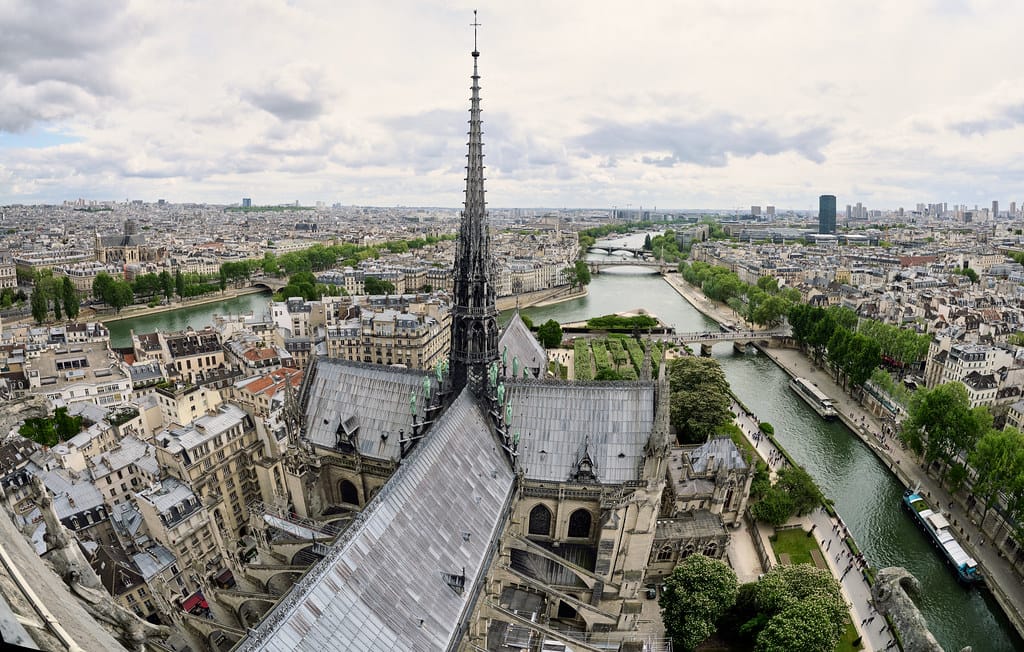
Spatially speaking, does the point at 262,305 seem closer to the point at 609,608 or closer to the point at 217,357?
the point at 217,357

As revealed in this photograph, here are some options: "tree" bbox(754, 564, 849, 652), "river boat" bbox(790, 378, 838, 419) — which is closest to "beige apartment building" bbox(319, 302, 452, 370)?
"river boat" bbox(790, 378, 838, 419)

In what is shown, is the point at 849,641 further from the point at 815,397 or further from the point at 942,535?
the point at 815,397

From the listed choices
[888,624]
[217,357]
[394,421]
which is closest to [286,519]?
[394,421]

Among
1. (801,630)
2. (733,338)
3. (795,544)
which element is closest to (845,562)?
(795,544)

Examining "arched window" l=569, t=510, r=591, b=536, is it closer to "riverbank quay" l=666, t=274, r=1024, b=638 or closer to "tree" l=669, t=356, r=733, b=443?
"tree" l=669, t=356, r=733, b=443

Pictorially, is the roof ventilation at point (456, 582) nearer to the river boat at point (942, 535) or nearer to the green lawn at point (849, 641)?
the green lawn at point (849, 641)

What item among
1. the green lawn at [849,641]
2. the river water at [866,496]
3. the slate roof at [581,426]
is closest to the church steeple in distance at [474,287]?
the slate roof at [581,426]
